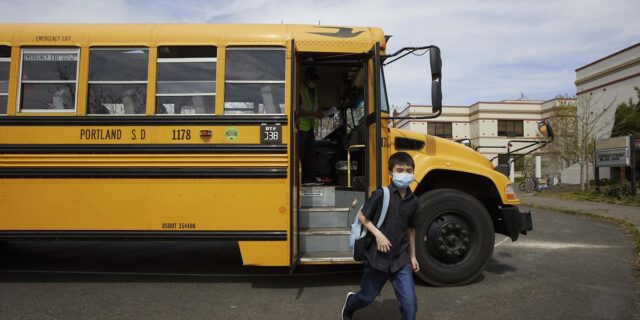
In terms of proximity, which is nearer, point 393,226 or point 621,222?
point 393,226

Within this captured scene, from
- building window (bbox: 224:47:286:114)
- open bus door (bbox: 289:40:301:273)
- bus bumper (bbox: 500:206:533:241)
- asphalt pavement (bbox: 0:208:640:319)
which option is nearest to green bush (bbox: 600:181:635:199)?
asphalt pavement (bbox: 0:208:640:319)

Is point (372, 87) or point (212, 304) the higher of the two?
point (372, 87)

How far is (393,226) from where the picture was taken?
2980 millimetres

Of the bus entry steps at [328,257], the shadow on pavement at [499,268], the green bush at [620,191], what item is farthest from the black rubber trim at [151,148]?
the green bush at [620,191]

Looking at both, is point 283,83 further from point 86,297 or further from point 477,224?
point 86,297

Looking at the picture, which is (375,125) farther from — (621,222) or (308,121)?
(621,222)

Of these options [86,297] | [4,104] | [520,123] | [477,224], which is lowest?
[86,297]

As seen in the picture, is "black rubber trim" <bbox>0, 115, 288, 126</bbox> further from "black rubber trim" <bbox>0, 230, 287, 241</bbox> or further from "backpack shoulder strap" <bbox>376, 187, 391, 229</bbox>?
"backpack shoulder strap" <bbox>376, 187, 391, 229</bbox>

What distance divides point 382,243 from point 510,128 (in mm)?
41534

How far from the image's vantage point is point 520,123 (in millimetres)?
39906

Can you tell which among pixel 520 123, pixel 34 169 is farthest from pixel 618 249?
pixel 520 123

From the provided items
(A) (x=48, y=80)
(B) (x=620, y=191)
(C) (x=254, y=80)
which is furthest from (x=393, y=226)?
(B) (x=620, y=191)

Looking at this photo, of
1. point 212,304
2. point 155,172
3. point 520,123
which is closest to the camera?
point 212,304

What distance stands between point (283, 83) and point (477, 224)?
2541 millimetres
